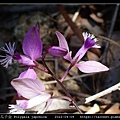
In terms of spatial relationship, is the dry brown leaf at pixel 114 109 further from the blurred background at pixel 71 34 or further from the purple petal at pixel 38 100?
the purple petal at pixel 38 100

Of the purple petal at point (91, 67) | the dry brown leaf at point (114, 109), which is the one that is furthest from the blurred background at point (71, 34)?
the purple petal at point (91, 67)

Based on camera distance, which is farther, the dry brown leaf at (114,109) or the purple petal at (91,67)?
the dry brown leaf at (114,109)

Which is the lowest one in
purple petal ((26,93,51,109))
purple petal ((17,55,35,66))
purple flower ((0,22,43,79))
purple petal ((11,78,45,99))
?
purple petal ((26,93,51,109))

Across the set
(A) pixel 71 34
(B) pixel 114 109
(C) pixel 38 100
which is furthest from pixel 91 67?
(A) pixel 71 34

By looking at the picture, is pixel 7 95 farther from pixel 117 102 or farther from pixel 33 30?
pixel 33 30

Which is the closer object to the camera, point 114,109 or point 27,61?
point 27,61

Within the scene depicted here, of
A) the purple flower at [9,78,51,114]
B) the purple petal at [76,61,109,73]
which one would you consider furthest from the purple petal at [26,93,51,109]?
the purple petal at [76,61,109,73]

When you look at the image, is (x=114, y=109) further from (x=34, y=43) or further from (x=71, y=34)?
(x=34, y=43)

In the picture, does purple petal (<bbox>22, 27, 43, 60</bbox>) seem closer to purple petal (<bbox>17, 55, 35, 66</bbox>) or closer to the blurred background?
purple petal (<bbox>17, 55, 35, 66</bbox>)
